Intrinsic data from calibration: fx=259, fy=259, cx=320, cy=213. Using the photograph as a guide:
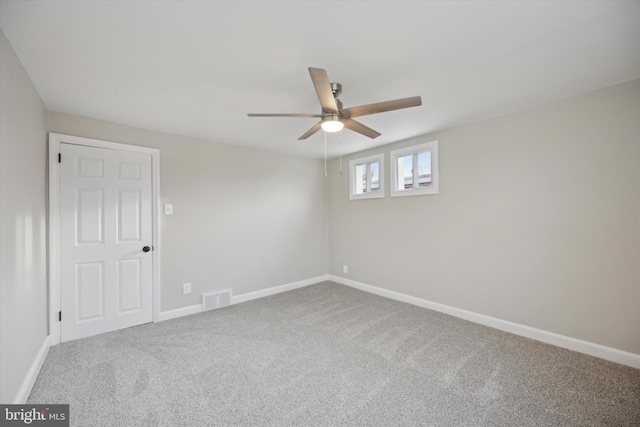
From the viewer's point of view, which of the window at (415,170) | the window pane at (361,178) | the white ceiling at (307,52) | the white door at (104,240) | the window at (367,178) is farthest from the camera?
the window pane at (361,178)

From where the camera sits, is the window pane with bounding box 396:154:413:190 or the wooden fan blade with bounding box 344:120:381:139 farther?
the window pane with bounding box 396:154:413:190

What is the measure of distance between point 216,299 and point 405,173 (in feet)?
10.6

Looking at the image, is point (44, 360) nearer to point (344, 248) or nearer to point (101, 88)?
point (101, 88)

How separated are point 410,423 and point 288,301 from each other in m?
2.45

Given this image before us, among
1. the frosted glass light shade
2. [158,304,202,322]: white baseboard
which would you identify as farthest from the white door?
the frosted glass light shade

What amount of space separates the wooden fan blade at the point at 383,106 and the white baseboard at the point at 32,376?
9.65 feet

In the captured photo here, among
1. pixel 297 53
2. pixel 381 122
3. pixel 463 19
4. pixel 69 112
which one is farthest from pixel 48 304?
pixel 463 19

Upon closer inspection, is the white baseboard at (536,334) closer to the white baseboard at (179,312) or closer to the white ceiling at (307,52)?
the white ceiling at (307,52)

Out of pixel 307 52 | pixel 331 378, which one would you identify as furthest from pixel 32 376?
pixel 307 52

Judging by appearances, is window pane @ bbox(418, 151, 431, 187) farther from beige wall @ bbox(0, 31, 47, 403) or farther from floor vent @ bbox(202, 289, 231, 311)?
beige wall @ bbox(0, 31, 47, 403)

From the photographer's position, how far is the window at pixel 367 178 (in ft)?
13.4

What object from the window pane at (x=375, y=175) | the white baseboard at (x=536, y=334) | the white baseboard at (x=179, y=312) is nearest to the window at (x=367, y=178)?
the window pane at (x=375, y=175)

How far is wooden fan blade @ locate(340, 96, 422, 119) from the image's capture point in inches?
69.7

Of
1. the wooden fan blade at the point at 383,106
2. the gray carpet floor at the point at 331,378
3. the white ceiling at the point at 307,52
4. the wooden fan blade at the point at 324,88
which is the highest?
the white ceiling at the point at 307,52
